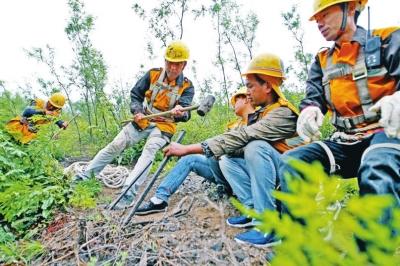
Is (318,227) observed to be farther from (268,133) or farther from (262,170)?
(268,133)

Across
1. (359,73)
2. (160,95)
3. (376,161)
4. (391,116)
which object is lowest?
(160,95)

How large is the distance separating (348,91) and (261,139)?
2.75 feet

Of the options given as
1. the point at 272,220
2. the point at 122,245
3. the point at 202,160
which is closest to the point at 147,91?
the point at 202,160

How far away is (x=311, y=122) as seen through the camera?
8.80 feet

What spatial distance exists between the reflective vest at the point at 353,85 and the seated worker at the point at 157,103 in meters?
2.61

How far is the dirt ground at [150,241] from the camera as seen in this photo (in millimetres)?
2580

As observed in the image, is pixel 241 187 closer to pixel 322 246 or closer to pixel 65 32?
pixel 322 246

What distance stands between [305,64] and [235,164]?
33.0ft

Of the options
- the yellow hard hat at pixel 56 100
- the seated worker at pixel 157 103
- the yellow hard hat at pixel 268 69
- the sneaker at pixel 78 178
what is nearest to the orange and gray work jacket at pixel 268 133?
the yellow hard hat at pixel 268 69

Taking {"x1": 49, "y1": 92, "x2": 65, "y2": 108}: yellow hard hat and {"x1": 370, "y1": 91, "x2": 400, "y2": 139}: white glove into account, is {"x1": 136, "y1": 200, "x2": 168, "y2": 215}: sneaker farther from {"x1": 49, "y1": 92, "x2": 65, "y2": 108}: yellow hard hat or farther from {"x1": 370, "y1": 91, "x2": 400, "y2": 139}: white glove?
{"x1": 49, "y1": 92, "x2": 65, "y2": 108}: yellow hard hat

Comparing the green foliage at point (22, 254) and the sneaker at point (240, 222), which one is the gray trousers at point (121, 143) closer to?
the sneaker at point (240, 222)

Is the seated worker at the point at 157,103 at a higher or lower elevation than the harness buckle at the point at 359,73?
lower

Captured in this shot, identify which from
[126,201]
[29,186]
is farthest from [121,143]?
[29,186]

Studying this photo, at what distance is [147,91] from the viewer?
17.6 ft
